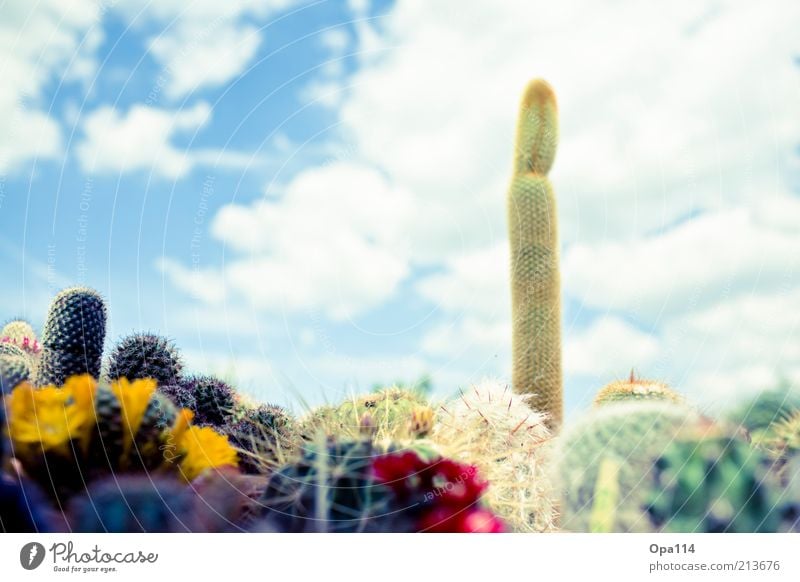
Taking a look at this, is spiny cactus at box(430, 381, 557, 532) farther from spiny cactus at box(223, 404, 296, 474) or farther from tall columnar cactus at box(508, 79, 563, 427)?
tall columnar cactus at box(508, 79, 563, 427)

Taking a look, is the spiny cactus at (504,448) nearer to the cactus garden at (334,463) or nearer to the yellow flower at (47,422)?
the cactus garden at (334,463)

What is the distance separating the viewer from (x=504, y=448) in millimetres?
3283

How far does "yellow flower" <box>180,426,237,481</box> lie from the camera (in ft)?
7.04

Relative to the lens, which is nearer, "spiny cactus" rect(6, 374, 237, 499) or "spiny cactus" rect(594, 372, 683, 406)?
"spiny cactus" rect(6, 374, 237, 499)

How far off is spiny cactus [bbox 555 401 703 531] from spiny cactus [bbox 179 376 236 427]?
5.24 ft

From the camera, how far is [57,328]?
10.0ft

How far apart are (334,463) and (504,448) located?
1.62m

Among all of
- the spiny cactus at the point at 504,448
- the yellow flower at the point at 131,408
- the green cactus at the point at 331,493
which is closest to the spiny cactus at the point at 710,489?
the spiny cactus at the point at 504,448

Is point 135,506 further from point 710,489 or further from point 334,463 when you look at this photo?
point 710,489

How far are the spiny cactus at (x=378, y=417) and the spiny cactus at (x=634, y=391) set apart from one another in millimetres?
973

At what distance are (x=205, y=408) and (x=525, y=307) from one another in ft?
7.46

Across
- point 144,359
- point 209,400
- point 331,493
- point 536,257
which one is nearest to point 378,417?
point 209,400

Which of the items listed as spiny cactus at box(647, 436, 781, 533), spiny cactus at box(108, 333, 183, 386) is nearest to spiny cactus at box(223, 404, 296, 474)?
spiny cactus at box(108, 333, 183, 386)
